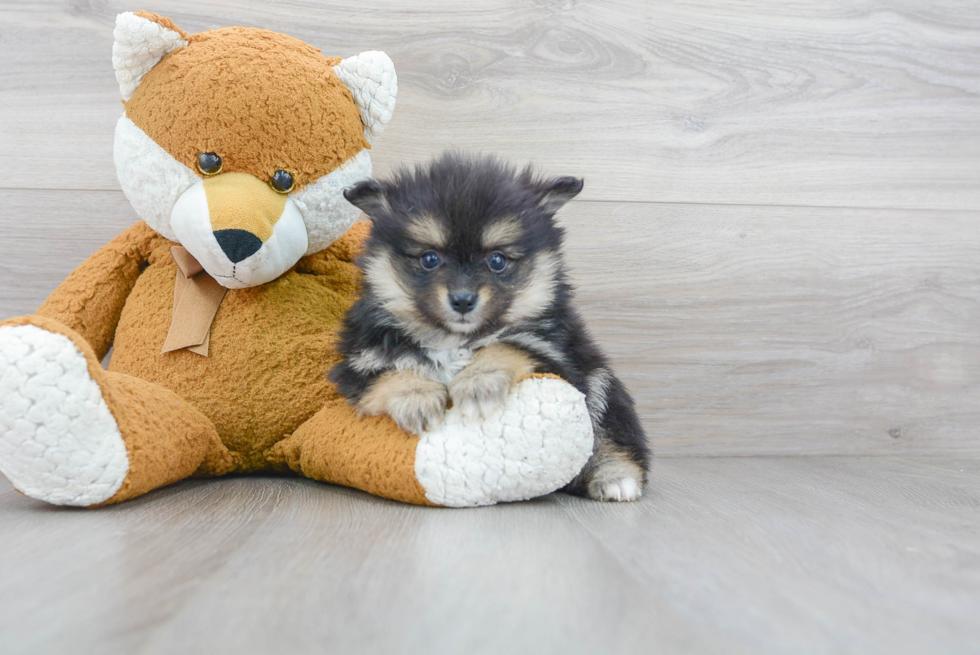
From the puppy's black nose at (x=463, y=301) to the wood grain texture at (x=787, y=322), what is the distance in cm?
85

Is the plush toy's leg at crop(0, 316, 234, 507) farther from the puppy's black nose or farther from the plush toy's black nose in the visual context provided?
the puppy's black nose

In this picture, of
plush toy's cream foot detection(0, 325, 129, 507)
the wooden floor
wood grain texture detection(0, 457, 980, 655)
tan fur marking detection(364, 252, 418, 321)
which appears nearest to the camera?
wood grain texture detection(0, 457, 980, 655)

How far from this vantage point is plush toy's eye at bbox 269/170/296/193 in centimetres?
154

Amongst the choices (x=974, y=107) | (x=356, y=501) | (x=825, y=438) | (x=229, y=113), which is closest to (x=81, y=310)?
(x=229, y=113)

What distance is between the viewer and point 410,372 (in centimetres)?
146

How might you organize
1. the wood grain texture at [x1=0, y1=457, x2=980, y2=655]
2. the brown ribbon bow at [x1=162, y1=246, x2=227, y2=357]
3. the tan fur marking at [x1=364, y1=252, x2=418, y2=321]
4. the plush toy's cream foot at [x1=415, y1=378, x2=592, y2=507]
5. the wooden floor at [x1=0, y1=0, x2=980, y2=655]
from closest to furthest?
the wood grain texture at [x1=0, y1=457, x2=980, y2=655] < the plush toy's cream foot at [x1=415, y1=378, x2=592, y2=507] < the tan fur marking at [x1=364, y1=252, x2=418, y2=321] < the brown ribbon bow at [x1=162, y1=246, x2=227, y2=357] < the wooden floor at [x1=0, y1=0, x2=980, y2=655]

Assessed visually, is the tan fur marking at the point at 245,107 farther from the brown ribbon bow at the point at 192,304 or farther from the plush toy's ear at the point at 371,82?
the brown ribbon bow at the point at 192,304

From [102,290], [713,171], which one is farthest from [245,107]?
[713,171]

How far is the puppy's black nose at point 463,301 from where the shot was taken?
4.48 feet

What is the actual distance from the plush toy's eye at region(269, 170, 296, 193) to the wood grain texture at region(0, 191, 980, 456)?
0.90 metres

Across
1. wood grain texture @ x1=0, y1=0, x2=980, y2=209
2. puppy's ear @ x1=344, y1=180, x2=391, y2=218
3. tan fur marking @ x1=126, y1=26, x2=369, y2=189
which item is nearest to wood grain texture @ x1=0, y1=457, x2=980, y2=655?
puppy's ear @ x1=344, y1=180, x2=391, y2=218

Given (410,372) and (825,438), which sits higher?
(410,372)

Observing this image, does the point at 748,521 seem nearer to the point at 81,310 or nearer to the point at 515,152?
the point at 515,152

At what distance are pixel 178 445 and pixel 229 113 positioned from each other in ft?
2.25
